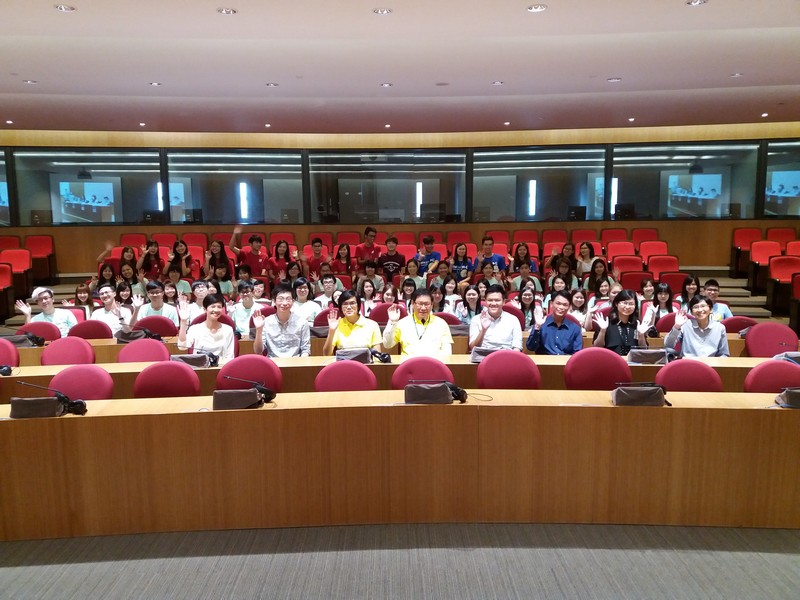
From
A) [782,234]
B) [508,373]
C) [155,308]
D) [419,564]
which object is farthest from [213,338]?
[782,234]

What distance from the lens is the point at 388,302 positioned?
7895 mm

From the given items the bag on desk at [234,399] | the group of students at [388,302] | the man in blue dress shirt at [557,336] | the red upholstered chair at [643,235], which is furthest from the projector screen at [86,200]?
the bag on desk at [234,399]

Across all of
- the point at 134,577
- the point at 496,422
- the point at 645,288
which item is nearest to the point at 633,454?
the point at 496,422

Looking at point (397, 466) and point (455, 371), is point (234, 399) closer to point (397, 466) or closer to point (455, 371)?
Answer: point (397, 466)

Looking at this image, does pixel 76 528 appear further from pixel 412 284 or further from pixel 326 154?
pixel 326 154

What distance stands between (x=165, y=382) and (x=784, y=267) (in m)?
10.4

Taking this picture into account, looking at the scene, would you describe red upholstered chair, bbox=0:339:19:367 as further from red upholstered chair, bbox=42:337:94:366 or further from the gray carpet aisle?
the gray carpet aisle

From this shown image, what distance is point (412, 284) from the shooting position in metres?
8.16

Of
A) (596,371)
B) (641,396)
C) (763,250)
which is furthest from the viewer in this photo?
(763,250)

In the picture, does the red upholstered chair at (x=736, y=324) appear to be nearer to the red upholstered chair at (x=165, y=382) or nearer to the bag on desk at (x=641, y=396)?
the bag on desk at (x=641, y=396)

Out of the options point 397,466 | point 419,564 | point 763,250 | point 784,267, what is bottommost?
point 419,564

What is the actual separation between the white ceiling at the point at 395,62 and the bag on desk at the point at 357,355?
119 inches

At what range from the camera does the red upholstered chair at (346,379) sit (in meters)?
4.34

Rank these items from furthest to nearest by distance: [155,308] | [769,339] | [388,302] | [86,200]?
1. [86,200]
2. [388,302]
3. [155,308]
4. [769,339]
